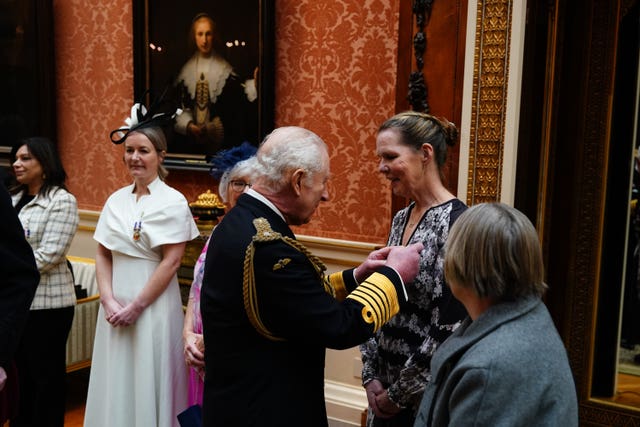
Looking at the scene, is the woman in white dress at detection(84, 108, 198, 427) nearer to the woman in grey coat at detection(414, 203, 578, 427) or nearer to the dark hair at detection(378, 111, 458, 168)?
the dark hair at detection(378, 111, 458, 168)

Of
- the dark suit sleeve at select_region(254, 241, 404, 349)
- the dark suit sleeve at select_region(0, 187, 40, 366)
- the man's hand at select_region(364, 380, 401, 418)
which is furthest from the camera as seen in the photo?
the man's hand at select_region(364, 380, 401, 418)

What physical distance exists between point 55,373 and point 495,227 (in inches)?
117

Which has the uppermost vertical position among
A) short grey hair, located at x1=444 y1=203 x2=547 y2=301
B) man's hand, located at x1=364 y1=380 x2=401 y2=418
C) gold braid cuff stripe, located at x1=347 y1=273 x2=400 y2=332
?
short grey hair, located at x1=444 y1=203 x2=547 y2=301

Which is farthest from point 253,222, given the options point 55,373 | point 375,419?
point 55,373

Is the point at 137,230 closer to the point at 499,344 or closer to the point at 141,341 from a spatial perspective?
the point at 141,341

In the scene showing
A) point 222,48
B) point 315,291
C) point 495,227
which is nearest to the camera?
point 495,227

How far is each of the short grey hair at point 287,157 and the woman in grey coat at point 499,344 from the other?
0.59m

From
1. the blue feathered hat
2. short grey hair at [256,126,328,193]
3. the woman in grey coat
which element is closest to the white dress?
the blue feathered hat

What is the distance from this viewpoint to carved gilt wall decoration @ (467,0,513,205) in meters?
2.93

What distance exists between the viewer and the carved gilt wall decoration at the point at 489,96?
293cm

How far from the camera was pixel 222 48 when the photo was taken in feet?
15.3

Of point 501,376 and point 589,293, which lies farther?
point 589,293

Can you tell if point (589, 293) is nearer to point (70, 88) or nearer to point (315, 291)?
point (315, 291)

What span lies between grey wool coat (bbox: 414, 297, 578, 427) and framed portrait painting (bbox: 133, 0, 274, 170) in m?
3.20
